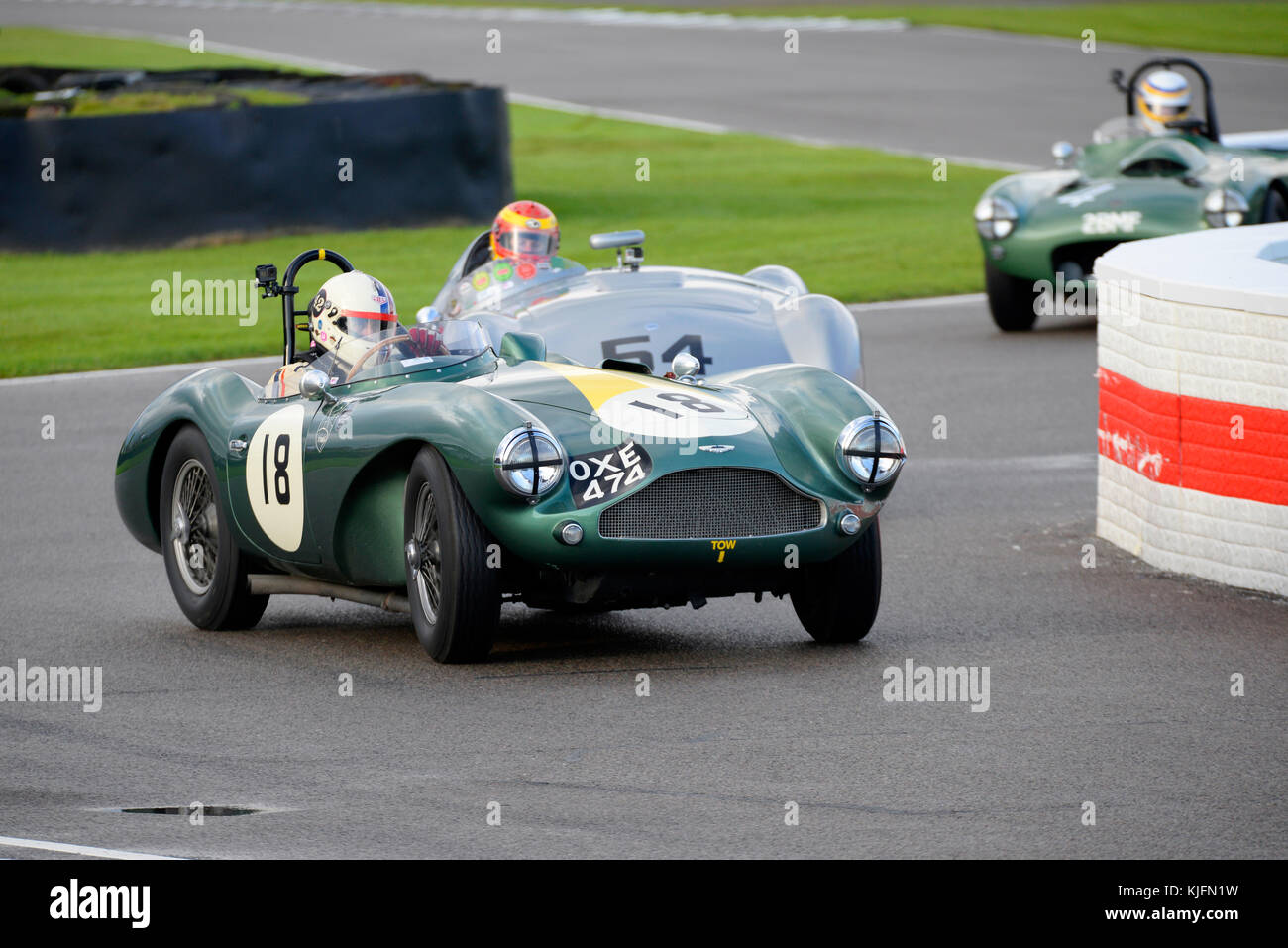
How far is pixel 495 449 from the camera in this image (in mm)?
7328

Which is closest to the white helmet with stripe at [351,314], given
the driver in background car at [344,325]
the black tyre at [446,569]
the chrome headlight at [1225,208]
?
the driver in background car at [344,325]

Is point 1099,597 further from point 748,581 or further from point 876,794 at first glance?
point 876,794

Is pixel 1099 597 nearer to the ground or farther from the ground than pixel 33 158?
nearer to the ground

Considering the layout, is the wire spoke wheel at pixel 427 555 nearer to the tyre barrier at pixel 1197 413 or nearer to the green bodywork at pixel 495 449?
the green bodywork at pixel 495 449

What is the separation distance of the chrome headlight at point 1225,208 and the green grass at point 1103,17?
89.4ft

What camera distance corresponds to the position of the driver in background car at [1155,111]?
57.1 feet

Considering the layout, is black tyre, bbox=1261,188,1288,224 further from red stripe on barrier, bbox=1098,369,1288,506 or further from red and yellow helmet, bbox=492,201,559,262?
red stripe on barrier, bbox=1098,369,1288,506

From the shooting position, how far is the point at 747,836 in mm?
5770

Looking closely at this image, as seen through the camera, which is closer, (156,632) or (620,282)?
(156,632)

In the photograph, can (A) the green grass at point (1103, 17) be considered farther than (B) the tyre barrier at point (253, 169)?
Yes

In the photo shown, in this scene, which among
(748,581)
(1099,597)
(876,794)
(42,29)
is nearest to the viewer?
(876,794)

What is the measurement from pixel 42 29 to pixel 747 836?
4132 centimetres
